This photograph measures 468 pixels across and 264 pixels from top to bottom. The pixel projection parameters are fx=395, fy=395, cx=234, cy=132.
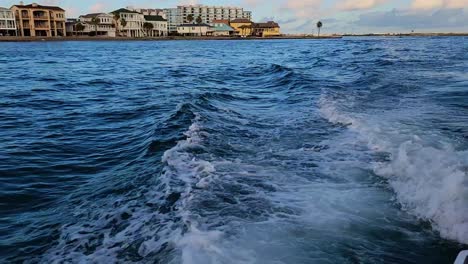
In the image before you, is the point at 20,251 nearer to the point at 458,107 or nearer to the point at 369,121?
the point at 369,121

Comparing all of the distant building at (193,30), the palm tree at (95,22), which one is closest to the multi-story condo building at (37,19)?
the palm tree at (95,22)

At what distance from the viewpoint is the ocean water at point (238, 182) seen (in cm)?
417

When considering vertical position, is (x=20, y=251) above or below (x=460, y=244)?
below

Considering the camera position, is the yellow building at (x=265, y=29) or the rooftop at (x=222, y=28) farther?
the yellow building at (x=265, y=29)

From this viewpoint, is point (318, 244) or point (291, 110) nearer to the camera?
point (318, 244)

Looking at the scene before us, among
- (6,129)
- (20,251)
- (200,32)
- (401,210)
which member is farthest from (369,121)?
(200,32)

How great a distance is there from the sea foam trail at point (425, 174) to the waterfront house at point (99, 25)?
112 metres

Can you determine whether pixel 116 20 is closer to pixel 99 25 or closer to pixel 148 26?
pixel 99 25

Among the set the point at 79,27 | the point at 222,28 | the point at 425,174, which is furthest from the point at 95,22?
the point at 425,174

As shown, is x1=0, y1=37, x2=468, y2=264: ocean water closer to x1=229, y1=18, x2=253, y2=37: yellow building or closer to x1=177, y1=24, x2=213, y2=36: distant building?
x1=177, y1=24, x2=213, y2=36: distant building

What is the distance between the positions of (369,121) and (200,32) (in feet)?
423

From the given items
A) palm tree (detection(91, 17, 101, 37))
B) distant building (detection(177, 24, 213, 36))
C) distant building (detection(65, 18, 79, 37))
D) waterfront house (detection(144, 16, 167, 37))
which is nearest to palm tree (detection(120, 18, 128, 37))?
palm tree (detection(91, 17, 101, 37))

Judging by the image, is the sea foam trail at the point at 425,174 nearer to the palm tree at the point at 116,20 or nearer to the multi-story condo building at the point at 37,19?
the multi-story condo building at the point at 37,19

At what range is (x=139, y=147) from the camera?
826cm
